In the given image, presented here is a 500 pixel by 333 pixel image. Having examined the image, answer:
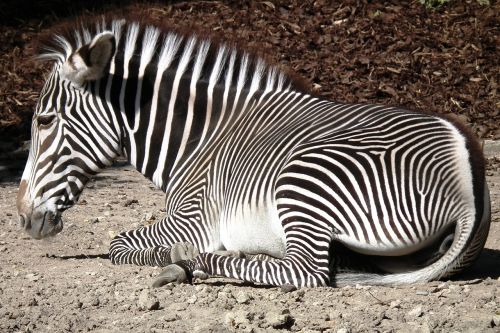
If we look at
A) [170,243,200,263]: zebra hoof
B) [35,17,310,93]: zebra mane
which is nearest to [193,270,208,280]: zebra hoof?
[170,243,200,263]: zebra hoof

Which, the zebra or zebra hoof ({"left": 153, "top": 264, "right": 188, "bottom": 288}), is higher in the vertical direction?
the zebra

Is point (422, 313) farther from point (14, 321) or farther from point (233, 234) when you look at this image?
point (14, 321)

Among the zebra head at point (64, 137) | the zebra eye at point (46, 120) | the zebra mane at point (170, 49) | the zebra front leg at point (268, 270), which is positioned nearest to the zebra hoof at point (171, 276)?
the zebra front leg at point (268, 270)

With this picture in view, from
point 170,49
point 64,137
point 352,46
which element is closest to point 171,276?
point 64,137

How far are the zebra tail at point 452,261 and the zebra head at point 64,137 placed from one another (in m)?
2.49

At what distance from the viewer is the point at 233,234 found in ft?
23.7

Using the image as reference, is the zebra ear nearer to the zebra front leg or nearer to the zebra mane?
the zebra mane

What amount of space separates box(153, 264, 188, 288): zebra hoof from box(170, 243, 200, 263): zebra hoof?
0.47 metres

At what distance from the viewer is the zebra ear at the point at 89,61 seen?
7.30m

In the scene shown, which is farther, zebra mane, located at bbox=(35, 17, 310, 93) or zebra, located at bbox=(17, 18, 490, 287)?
zebra mane, located at bbox=(35, 17, 310, 93)

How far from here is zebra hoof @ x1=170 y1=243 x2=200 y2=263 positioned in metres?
7.05

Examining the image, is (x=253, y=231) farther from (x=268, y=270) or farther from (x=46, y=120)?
(x=46, y=120)

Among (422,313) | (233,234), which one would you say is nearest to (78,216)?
(233,234)

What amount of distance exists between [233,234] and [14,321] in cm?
201
